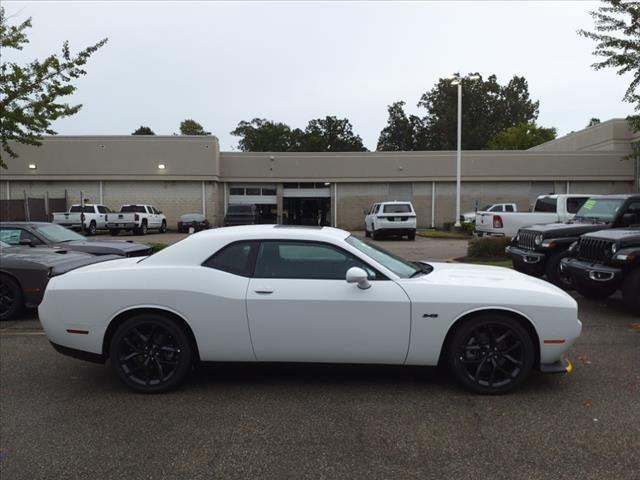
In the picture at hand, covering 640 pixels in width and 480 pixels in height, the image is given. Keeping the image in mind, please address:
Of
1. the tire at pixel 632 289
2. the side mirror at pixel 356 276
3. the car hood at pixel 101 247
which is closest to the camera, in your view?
the side mirror at pixel 356 276

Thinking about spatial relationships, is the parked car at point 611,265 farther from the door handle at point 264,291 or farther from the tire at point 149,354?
the tire at point 149,354

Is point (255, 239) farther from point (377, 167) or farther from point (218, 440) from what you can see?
point (377, 167)

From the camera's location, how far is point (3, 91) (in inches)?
495

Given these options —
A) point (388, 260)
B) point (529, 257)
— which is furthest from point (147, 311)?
point (529, 257)

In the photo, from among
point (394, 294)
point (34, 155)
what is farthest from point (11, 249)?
point (34, 155)

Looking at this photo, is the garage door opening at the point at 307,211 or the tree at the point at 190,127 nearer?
the garage door opening at the point at 307,211

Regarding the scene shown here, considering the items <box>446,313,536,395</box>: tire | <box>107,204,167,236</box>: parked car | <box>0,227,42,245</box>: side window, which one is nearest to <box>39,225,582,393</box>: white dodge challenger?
<box>446,313,536,395</box>: tire

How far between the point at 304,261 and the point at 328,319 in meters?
0.56

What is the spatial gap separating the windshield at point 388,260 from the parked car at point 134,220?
23.9 m

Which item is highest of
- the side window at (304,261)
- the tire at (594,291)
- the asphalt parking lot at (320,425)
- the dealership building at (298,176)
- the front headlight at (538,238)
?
the dealership building at (298,176)

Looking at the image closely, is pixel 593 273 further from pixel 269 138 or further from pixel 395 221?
pixel 269 138

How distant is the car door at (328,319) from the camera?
446 cm

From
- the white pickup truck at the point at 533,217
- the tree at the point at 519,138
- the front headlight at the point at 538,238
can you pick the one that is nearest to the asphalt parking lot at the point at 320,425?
the front headlight at the point at 538,238

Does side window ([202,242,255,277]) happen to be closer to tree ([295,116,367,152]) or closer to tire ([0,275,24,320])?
tire ([0,275,24,320])
